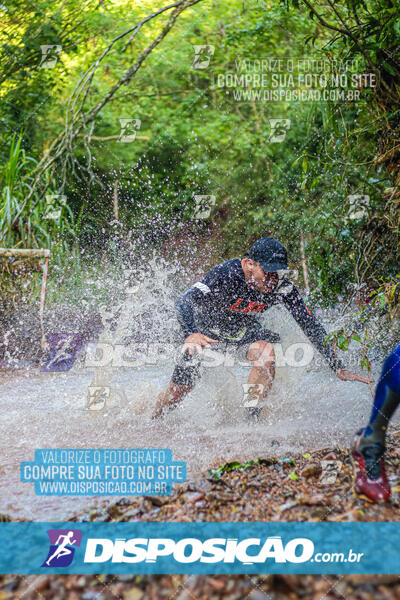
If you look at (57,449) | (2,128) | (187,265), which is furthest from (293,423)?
(2,128)

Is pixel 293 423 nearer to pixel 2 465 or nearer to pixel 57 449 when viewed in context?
pixel 57 449

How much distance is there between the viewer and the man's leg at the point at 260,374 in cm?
363

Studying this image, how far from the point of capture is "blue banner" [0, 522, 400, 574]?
1631 mm

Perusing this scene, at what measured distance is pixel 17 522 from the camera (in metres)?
2.13

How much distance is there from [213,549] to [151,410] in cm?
229

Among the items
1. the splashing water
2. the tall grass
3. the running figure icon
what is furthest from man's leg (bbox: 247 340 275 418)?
the tall grass

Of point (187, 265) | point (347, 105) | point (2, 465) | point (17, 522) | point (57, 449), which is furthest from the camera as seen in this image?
point (187, 265)

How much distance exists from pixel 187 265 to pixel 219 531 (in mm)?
8145

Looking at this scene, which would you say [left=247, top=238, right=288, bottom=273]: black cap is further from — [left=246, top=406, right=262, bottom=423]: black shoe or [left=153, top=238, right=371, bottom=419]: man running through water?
[left=246, top=406, right=262, bottom=423]: black shoe

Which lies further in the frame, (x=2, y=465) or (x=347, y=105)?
(x=347, y=105)

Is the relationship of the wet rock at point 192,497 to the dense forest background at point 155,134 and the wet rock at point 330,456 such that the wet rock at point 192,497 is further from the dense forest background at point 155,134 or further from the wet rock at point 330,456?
the dense forest background at point 155,134

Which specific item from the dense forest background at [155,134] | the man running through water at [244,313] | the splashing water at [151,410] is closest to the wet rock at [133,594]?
the splashing water at [151,410]

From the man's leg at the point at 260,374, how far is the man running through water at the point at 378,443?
1.62m

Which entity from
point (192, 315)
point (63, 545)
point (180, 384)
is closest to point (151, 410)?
point (180, 384)
